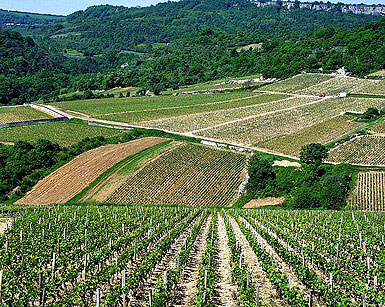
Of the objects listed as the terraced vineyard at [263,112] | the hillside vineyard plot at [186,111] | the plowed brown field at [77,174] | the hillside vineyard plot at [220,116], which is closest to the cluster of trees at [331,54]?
the terraced vineyard at [263,112]

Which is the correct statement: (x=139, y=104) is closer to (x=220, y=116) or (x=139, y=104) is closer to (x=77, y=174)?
(x=220, y=116)

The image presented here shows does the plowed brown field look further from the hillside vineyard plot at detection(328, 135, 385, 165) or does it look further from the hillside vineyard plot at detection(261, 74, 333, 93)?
the hillside vineyard plot at detection(261, 74, 333, 93)

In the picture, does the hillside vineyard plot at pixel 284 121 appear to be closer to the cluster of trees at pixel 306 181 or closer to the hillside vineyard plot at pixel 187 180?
the hillside vineyard plot at pixel 187 180

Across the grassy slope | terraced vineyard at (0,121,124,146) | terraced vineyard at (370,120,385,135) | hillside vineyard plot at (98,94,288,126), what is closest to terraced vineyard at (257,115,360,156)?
terraced vineyard at (370,120,385,135)

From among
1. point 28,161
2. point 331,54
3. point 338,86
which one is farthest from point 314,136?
point 331,54

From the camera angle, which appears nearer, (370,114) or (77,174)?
(77,174)
